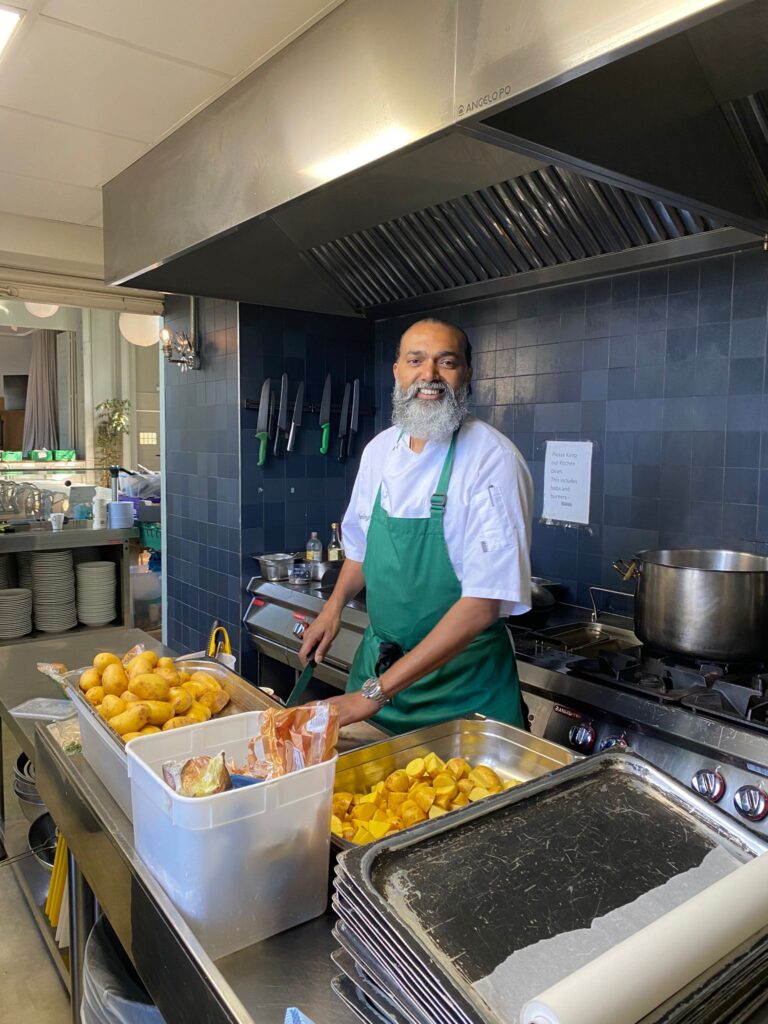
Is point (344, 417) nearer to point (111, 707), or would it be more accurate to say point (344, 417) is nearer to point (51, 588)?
point (51, 588)

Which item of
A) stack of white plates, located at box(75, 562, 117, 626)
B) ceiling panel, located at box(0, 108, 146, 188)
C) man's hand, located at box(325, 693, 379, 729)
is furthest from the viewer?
stack of white plates, located at box(75, 562, 117, 626)

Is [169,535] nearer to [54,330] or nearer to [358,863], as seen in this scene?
[358,863]

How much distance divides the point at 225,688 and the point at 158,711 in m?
0.32

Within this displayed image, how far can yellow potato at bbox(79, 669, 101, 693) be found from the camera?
1.50 meters

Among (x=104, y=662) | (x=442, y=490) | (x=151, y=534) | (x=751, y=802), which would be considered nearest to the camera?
(x=104, y=662)

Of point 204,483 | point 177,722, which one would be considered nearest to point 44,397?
point 204,483

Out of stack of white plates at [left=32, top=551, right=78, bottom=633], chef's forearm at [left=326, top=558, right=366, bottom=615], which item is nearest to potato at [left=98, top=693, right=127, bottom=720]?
chef's forearm at [left=326, top=558, right=366, bottom=615]

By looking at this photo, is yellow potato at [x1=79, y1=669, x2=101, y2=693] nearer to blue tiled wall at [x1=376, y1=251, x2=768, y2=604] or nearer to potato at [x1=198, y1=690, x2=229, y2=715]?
potato at [x1=198, y1=690, x2=229, y2=715]

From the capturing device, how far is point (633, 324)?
8.85 feet

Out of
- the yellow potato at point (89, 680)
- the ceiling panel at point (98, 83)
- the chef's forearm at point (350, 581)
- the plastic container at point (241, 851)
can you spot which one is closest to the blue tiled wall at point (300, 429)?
the ceiling panel at point (98, 83)

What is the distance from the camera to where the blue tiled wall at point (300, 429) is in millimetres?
3623

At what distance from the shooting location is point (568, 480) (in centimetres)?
295

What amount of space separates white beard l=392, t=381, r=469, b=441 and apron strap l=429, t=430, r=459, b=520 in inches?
2.5

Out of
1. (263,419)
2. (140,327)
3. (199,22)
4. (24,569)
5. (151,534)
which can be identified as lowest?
(24,569)
